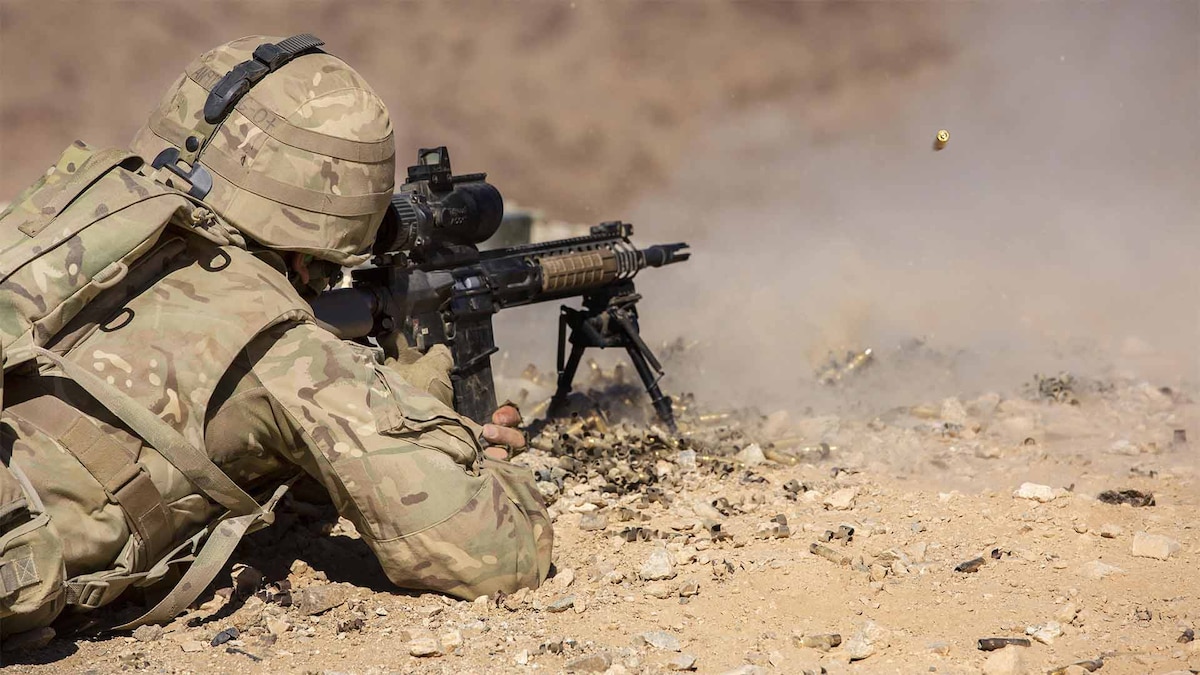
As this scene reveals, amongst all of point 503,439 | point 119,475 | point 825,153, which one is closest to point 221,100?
point 119,475

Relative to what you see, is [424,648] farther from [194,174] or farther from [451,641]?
[194,174]

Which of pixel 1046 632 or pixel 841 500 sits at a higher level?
pixel 841 500

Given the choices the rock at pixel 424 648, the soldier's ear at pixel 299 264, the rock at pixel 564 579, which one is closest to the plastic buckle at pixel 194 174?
the soldier's ear at pixel 299 264

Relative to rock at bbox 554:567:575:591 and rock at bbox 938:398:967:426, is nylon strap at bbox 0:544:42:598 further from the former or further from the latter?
rock at bbox 938:398:967:426

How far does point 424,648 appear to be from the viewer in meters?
3.43

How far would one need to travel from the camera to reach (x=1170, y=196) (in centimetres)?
973

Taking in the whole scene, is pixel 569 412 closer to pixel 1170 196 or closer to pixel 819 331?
pixel 819 331

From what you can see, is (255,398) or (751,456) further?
(751,456)

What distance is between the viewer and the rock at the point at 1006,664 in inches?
128

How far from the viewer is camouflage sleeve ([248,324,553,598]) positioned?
141 inches

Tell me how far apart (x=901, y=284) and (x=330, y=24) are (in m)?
7.33

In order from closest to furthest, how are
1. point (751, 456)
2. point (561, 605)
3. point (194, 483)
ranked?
1. point (194, 483)
2. point (561, 605)
3. point (751, 456)

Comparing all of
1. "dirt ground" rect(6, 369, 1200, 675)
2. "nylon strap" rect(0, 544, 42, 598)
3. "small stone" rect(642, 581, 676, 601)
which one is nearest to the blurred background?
Answer: "dirt ground" rect(6, 369, 1200, 675)

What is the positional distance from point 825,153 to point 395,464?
9192 mm
